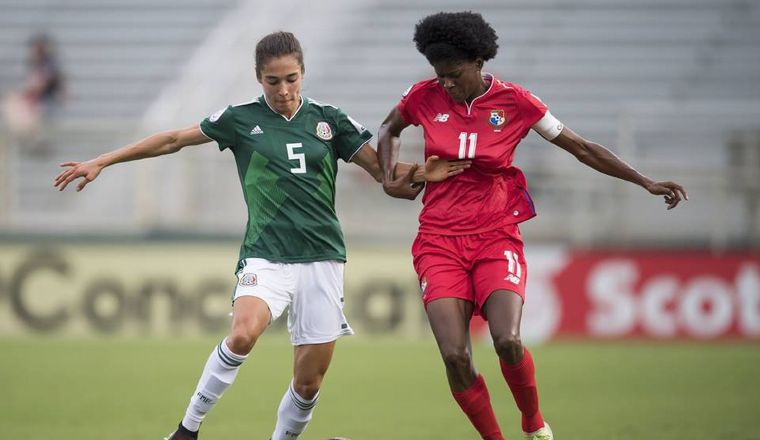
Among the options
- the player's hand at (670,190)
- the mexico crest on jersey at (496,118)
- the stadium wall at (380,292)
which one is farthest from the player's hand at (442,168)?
the stadium wall at (380,292)

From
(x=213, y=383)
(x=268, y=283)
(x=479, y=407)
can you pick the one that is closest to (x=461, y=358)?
(x=479, y=407)

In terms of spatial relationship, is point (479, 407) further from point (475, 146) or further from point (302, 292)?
point (475, 146)

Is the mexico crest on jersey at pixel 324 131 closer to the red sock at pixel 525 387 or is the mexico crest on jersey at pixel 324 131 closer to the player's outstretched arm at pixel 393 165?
the player's outstretched arm at pixel 393 165

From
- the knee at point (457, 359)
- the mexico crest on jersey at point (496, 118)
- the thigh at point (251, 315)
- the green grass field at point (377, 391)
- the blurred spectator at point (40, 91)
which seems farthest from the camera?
the blurred spectator at point (40, 91)

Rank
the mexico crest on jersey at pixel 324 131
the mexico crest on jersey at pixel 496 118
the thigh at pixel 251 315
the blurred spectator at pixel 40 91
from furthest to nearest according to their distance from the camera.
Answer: the blurred spectator at pixel 40 91 < the mexico crest on jersey at pixel 324 131 < the mexico crest on jersey at pixel 496 118 < the thigh at pixel 251 315

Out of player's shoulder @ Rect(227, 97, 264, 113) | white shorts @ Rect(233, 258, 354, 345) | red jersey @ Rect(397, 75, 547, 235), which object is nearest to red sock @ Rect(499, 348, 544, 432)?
red jersey @ Rect(397, 75, 547, 235)

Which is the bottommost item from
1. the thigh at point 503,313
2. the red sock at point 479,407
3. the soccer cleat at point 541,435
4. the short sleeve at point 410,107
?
the soccer cleat at point 541,435

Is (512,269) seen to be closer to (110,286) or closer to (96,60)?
(110,286)

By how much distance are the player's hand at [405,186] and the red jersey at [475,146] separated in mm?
120

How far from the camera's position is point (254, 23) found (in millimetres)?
19578

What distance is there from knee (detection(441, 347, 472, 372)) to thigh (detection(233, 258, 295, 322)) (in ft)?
3.15

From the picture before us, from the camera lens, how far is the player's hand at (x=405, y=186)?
23.0 ft

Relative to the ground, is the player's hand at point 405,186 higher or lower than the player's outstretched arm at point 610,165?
lower

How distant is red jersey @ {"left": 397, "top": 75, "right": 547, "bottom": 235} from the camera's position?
695 cm
